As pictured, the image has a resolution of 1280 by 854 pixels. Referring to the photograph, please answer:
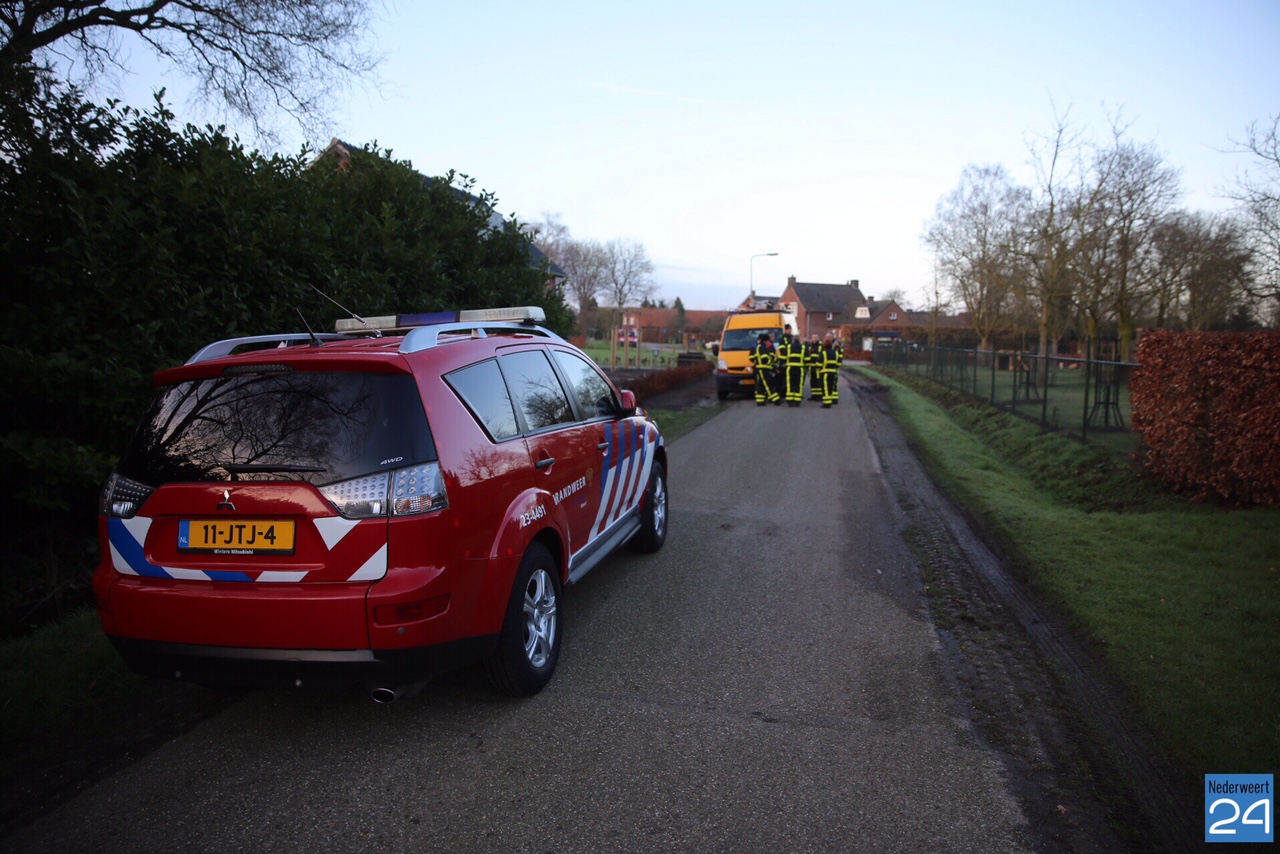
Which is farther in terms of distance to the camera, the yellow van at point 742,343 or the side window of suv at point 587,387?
the yellow van at point 742,343

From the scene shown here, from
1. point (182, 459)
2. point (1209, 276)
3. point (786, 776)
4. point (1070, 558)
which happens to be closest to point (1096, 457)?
point (1070, 558)

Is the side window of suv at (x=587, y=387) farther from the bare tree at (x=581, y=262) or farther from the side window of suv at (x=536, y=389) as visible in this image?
the bare tree at (x=581, y=262)

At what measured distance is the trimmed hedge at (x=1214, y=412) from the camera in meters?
7.31

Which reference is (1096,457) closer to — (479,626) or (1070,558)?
(1070,558)

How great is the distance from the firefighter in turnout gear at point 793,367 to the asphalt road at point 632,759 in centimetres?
1509

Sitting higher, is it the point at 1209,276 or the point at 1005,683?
the point at 1209,276

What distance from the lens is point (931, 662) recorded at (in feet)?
14.3

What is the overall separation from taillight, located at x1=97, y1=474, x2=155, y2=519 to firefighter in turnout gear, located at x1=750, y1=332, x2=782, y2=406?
17.4 meters

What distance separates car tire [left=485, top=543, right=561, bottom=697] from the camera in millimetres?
3637

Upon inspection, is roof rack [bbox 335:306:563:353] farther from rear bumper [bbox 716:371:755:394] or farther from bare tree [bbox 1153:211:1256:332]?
bare tree [bbox 1153:211:1256:332]

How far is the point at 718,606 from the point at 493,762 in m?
2.29

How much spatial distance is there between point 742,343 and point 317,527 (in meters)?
19.9

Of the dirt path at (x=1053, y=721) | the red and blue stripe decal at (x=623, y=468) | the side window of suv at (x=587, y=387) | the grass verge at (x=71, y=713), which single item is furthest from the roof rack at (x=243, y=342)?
the dirt path at (x=1053, y=721)

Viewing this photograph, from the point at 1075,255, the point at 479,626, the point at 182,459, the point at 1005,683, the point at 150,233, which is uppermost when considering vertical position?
the point at 1075,255
